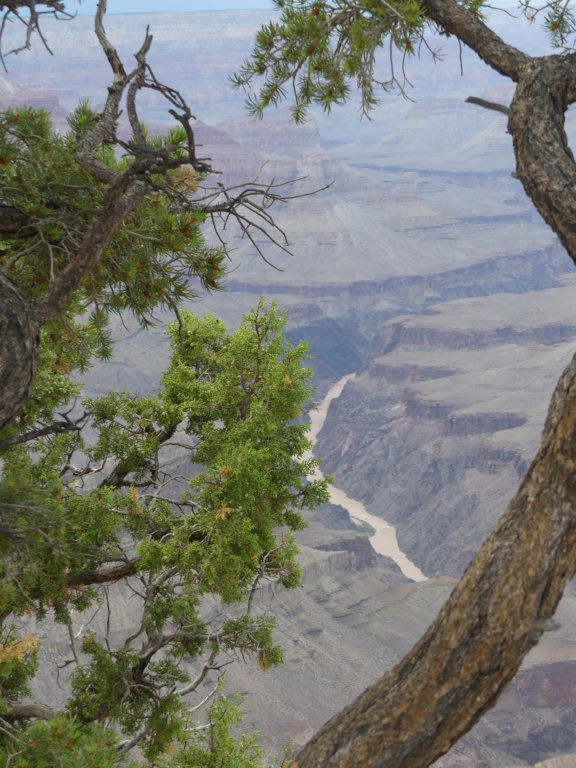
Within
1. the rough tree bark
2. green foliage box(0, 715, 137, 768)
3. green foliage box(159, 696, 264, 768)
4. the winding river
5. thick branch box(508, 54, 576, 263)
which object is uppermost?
thick branch box(508, 54, 576, 263)

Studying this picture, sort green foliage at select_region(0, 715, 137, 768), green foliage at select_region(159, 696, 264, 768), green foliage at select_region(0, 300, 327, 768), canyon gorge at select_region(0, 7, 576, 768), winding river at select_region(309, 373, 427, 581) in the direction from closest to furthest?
green foliage at select_region(0, 715, 137, 768) → green foliage at select_region(0, 300, 327, 768) → green foliage at select_region(159, 696, 264, 768) → canyon gorge at select_region(0, 7, 576, 768) → winding river at select_region(309, 373, 427, 581)

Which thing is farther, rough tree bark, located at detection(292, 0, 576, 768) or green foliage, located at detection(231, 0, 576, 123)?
green foliage, located at detection(231, 0, 576, 123)

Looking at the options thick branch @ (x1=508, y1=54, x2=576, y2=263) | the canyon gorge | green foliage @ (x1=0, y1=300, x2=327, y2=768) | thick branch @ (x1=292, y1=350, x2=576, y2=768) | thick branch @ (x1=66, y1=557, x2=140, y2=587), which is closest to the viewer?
thick branch @ (x1=292, y1=350, x2=576, y2=768)

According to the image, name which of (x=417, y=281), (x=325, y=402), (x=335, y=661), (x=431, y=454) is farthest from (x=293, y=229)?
(x=335, y=661)

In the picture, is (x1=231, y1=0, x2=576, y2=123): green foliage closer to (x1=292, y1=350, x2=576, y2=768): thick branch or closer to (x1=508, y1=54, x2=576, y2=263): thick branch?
(x1=508, y1=54, x2=576, y2=263): thick branch

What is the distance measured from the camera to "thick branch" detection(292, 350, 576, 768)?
3.41m

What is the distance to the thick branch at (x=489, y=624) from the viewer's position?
341cm

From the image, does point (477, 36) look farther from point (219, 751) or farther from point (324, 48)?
point (219, 751)

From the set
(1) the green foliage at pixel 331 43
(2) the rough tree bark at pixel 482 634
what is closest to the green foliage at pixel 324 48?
(1) the green foliage at pixel 331 43

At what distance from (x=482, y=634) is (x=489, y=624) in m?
0.05

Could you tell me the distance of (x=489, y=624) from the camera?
11.2ft

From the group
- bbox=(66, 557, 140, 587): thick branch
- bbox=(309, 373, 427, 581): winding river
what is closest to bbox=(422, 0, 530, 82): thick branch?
bbox=(66, 557, 140, 587): thick branch

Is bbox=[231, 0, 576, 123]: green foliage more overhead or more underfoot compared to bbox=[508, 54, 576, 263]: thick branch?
more overhead

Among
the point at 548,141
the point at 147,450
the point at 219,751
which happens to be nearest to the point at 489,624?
the point at 548,141
